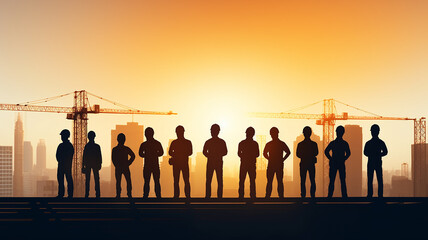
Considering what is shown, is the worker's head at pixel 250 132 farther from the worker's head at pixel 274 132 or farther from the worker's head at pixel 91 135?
the worker's head at pixel 91 135

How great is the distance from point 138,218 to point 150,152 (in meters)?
2.96

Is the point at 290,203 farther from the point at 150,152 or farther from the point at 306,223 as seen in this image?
the point at 150,152

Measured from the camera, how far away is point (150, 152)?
1427 cm

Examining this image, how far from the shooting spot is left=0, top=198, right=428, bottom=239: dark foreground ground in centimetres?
1148

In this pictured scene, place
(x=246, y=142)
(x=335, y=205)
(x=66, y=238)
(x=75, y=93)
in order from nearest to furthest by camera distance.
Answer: (x=66, y=238) → (x=335, y=205) → (x=246, y=142) → (x=75, y=93)

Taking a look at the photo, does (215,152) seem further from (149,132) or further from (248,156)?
(149,132)

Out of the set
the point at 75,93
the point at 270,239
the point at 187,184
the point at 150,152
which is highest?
the point at 75,93

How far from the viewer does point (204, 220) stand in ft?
38.2

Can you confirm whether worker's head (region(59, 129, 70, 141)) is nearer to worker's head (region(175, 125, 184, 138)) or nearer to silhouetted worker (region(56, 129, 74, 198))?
silhouetted worker (region(56, 129, 74, 198))

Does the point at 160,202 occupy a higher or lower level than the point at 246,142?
lower

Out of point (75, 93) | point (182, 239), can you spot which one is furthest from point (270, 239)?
point (75, 93)

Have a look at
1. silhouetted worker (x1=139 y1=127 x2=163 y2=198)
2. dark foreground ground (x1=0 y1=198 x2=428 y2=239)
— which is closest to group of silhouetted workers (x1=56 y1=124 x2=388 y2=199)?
silhouetted worker (x1=139 y1=127 x2=163 y2=198)

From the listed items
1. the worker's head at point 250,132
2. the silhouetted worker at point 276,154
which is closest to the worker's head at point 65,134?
the worker's head at point 250,132

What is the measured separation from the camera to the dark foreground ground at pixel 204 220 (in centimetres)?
1148
